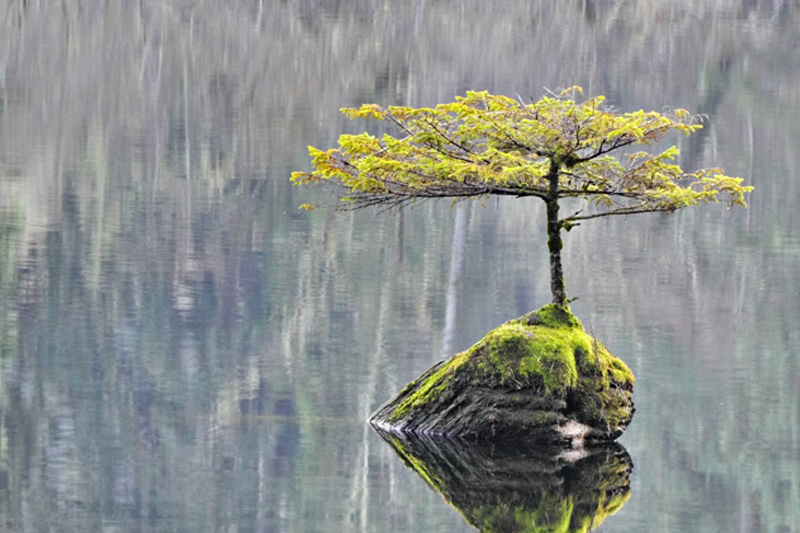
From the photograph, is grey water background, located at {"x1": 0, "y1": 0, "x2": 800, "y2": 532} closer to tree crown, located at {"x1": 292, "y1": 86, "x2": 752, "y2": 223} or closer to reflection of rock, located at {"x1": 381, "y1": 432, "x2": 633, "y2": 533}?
reflection of rock, located at {"x1": 381, "y1": 432, "x2": 633, "y2": 533}

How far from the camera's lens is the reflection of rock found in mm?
9438

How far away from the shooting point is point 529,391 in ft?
36.6

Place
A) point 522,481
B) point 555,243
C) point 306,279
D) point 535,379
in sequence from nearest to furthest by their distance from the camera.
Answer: point 522,481 < point 535,379 < point 555,243 < point 306,279

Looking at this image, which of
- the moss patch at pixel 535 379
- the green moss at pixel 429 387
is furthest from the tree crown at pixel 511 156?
the green moss at pixel 429 387

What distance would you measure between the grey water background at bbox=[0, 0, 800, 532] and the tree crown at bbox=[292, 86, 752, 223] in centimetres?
202

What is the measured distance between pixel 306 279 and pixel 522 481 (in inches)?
436

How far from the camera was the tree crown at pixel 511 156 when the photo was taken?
11.0 metres

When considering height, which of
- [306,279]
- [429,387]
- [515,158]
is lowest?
[429,387]

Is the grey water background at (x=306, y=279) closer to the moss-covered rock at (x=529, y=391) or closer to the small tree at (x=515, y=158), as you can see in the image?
the moss-covered rock at (x=529, y=391)

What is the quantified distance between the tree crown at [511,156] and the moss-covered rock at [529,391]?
1015mm

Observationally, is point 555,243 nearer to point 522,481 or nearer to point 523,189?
point 523,189

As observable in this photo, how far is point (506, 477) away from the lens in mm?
10250

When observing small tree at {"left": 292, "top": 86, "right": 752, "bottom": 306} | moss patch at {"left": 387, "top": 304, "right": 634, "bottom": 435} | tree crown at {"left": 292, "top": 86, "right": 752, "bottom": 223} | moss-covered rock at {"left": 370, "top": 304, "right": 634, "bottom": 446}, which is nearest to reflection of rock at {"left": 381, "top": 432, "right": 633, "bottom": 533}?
moss-covered rock at {"left": 370, "top": 304, "right": 634, "bottom": 446}

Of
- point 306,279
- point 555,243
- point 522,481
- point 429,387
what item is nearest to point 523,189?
point 555,243
